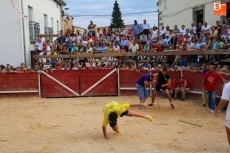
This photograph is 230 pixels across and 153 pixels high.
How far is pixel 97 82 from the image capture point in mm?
15086

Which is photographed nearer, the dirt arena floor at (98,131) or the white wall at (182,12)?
the dirt arena floor at (98,131)

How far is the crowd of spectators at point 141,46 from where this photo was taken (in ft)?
48.6

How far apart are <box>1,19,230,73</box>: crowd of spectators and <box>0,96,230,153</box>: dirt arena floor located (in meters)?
3.45

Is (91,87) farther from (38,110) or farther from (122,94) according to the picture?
(38,110)

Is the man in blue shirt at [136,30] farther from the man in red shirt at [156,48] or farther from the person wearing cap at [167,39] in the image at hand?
the man in red shirt at [156,48]

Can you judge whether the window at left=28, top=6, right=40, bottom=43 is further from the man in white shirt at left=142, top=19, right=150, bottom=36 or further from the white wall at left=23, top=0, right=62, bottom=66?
the man in white shirt at left=142, top=19, right=150, bottom=36

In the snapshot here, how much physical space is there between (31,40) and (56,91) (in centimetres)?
576

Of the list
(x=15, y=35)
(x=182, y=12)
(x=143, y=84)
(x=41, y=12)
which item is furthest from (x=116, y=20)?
(x=143, y=84)

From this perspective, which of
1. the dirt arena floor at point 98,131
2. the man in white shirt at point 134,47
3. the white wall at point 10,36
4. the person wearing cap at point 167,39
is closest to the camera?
the dirt arena floor at point 98,131

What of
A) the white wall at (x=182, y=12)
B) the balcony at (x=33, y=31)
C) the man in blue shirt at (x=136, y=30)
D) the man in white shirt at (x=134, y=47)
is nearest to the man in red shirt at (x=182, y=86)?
the man in white shirt at (x=134, y=47)

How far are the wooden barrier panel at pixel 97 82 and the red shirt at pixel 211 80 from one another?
529 cm

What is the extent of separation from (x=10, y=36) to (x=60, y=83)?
522 centimetres

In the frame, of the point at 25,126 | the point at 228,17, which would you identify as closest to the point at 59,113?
the point at 25,126

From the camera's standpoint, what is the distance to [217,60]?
14180 mm
